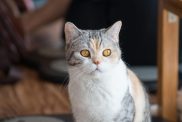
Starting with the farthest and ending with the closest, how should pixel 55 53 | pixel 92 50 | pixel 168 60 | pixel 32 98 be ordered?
pixel 55 53, pixel 32 98, pixel 168 60, pixel 92 50

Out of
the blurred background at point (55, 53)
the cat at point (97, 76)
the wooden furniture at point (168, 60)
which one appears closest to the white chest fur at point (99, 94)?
the cat at point (97, 76)

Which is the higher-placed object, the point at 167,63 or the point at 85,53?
the point at 85,53

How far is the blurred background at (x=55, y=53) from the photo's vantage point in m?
2.02

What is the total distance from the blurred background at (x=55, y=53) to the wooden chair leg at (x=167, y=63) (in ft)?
0.30

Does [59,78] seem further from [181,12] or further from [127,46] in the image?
[181,12]

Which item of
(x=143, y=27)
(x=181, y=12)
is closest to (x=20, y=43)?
(x=143, y=27)

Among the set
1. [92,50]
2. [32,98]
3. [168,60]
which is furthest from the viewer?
[32,98]

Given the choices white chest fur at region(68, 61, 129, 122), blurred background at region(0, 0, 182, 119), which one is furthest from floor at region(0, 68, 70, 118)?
white chest fur at region(68, 61, 129, 122)

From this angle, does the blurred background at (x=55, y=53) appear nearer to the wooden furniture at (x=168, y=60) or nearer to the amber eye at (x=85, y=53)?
the wooden furniture at (x=168, y=60)

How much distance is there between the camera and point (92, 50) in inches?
46.1

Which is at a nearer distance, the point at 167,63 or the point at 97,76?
the point at 97,76

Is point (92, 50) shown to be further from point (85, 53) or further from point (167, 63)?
point (167, 63)

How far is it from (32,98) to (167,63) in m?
0.66

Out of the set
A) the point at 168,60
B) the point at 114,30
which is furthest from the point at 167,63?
the point at 114,30
